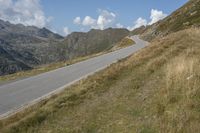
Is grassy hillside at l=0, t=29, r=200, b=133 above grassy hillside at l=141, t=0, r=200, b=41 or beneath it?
beneath

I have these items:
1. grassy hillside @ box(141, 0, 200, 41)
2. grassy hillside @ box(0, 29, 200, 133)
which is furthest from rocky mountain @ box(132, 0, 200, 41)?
grassy hillside @ box(0, 29, 200, 133)

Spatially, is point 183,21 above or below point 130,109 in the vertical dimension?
above

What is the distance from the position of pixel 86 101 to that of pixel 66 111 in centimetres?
140

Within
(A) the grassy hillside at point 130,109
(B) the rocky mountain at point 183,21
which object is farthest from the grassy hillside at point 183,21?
(A) the grassy hillside at point 130,109

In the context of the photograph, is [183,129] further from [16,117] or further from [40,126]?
[16,117]

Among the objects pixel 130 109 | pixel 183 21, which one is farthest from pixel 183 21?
pixel 130 109

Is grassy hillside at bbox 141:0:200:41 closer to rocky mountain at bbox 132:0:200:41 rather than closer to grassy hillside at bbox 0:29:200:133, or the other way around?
rocky mountain at bbox 132:0:200:41

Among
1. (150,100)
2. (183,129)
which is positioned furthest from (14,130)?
(183,129)

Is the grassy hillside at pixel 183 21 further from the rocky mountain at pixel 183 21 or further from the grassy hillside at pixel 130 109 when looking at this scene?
the grassy hillside at pixel 130 109

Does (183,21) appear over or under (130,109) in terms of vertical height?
over

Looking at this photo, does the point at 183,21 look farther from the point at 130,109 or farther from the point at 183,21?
the point at 130,109

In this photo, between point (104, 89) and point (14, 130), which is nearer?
point (14, 130)

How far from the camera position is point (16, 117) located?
12.8 meters

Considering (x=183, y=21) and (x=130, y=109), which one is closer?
(x=130, y=109)
